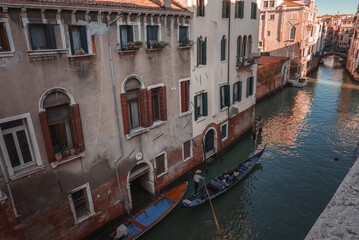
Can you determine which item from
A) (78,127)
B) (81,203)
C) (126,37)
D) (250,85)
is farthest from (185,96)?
(250,85)

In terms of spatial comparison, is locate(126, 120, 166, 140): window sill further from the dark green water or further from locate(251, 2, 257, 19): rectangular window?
locate(251, 2, 257, 19): rectangular window

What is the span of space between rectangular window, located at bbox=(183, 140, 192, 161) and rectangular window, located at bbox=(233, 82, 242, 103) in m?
5.97

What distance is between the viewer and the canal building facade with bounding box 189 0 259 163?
47.8ft

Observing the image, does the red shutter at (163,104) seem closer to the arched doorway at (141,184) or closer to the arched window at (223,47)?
the arched doorway at (141,184)

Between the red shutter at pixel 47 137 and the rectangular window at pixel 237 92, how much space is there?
13588mm

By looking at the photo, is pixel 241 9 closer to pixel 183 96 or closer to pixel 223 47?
pixel 223 47

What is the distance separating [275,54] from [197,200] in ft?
139

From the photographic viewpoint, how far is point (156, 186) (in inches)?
535

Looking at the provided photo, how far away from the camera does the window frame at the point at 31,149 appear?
7.82 metres

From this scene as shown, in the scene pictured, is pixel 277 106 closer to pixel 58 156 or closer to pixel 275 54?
pixel 275 54

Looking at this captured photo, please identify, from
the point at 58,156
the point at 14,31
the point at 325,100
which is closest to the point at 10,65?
the point at 14,31

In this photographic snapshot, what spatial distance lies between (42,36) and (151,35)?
4.77 metres

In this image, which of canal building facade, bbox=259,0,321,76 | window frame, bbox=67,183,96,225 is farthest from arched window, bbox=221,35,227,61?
canal building facade, bbox=259,0,321,76

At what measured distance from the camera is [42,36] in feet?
27.0
